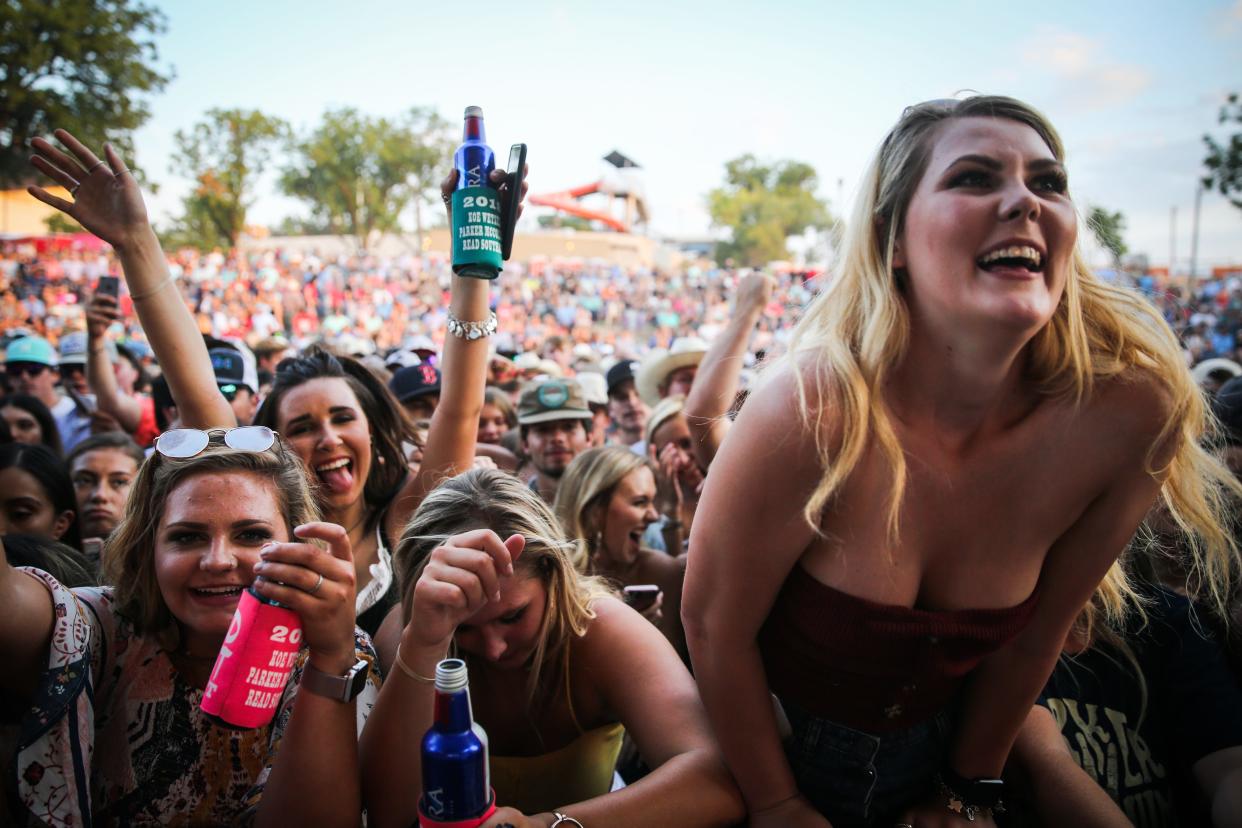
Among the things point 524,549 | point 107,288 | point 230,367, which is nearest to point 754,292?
point 524,549

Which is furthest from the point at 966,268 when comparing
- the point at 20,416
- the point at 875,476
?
the point at 20,416

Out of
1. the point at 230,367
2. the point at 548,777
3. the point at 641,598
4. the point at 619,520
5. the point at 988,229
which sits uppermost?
the point at 988,229

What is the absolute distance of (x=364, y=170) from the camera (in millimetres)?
54250

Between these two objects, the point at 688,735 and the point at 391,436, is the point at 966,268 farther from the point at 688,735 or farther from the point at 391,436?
the point at 391,436

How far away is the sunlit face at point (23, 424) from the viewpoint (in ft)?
15.6

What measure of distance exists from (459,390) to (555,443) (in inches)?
86.4

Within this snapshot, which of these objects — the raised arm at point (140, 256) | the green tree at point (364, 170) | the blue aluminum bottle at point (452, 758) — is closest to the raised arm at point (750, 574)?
the blue aluminum bottle at point (452, 758)

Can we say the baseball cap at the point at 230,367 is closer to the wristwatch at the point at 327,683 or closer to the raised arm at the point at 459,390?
the raised arm at the point at 459,390

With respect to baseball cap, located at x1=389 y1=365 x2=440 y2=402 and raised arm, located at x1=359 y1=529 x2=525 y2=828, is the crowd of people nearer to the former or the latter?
raised arm, located at x1=359 y1=529 x2=525 y2=828

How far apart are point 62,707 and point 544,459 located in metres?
3.35

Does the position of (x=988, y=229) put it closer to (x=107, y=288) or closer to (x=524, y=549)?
(x=524, y=549)

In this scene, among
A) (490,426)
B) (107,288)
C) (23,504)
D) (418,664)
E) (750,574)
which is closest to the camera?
(750,574)

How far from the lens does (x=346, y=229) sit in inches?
2222

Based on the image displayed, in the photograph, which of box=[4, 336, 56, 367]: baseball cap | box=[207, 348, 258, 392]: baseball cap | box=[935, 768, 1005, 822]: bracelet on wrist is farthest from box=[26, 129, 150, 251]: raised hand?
box=[4, 336, 56, 367]: baseball cap
